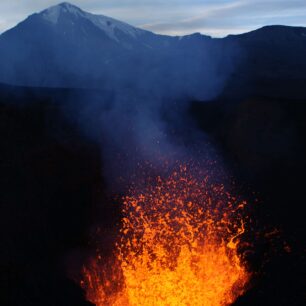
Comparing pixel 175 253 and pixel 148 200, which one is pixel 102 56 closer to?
pixel 148 200

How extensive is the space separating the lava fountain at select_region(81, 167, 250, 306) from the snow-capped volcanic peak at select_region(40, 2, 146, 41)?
85.8 m

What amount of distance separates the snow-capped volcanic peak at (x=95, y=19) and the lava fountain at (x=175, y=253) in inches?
3377

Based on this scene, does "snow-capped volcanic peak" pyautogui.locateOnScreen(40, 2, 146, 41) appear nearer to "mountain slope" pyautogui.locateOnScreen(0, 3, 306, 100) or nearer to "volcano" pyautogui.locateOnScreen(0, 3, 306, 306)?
"mountain slope" pyautogui.locateOnScreen(0, 3, 306, 100)

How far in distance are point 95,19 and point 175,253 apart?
95033 millimetres

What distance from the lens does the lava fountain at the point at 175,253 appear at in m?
9.52

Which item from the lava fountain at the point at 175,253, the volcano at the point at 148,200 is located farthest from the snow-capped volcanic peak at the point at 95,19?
the lava fountain at the point at 175,253

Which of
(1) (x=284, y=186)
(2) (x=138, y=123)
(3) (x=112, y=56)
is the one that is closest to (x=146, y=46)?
(3) (x=112, y=56)

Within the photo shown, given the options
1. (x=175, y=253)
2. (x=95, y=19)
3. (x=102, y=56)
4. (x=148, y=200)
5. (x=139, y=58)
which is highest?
(x=95, y=19)

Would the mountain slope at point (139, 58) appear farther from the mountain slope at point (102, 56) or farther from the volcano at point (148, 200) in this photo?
the volcano at point (148, 200)

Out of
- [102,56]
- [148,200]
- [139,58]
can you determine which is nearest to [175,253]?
[148,200]

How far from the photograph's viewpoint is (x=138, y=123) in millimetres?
21344

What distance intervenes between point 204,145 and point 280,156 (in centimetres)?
348

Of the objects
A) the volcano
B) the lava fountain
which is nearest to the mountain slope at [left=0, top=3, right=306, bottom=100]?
the volcano

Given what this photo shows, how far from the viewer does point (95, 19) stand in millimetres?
99500
